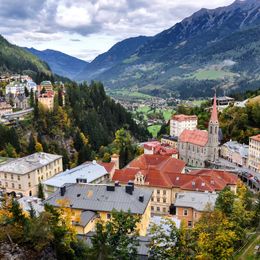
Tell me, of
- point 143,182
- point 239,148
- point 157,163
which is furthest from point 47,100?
point 143,182

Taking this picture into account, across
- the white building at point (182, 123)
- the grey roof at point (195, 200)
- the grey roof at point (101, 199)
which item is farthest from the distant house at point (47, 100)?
the grey roof at point (195, 200)

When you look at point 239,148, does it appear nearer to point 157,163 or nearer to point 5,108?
point 157,163

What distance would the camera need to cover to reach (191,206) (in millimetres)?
61500

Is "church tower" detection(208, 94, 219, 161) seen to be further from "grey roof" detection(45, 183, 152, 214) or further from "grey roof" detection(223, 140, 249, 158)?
"grey roof" detection(45, 183, 152, 214)

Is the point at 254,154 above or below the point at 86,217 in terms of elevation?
below

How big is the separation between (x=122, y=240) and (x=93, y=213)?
20.6m

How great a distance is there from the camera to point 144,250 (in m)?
40.3

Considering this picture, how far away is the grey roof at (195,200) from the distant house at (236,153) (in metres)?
46.6

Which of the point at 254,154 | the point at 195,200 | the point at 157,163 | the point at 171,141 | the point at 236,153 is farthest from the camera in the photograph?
the point at 171,141

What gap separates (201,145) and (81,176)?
161ft

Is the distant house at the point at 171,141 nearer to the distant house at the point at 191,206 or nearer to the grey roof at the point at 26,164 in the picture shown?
the grey roof at the point at 26,164

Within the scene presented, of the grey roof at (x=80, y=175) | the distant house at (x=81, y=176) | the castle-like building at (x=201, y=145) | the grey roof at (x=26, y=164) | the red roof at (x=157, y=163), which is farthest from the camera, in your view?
the castle-like building at (x=201, y=145)

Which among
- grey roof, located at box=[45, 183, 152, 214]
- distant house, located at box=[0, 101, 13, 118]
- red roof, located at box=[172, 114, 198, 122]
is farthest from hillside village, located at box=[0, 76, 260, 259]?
red roof, located at box=[172, 114, 198, 122]

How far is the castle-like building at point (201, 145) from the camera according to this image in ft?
356
